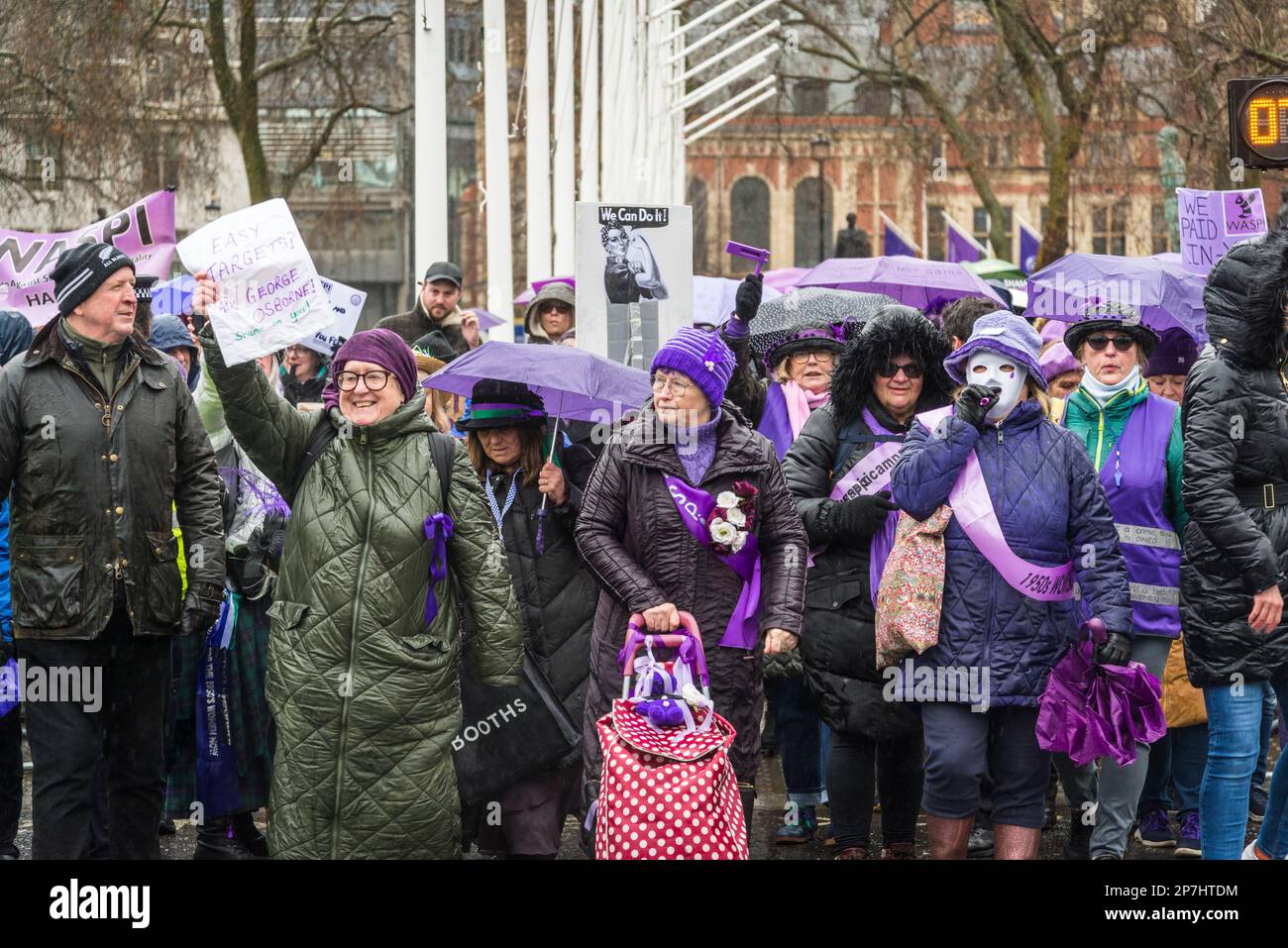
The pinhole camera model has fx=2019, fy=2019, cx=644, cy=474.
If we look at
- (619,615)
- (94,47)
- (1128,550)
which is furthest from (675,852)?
(94,47)

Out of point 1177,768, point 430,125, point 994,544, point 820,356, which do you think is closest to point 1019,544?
point 994,544

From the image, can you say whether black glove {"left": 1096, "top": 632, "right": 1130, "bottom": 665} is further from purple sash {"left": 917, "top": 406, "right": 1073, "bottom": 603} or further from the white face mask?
the white face mask

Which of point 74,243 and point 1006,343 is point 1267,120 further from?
point 74,243

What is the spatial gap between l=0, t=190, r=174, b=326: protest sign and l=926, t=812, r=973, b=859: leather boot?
4351 mm

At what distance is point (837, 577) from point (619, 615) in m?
1.09

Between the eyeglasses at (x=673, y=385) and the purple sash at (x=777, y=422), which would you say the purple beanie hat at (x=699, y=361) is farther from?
the purple sash at (x=777, y=422)

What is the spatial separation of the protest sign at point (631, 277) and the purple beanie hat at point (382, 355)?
11.0 feet

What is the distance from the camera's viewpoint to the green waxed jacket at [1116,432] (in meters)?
7.79

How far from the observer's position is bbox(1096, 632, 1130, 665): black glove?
653 cm

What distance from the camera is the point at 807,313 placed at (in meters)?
9.17

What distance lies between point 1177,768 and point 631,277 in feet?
11.6

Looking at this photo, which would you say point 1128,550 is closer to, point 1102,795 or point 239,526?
point 1102,795

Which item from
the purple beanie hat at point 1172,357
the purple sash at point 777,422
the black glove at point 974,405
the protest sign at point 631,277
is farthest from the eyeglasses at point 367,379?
the purple beanie hat at point 1172,357
